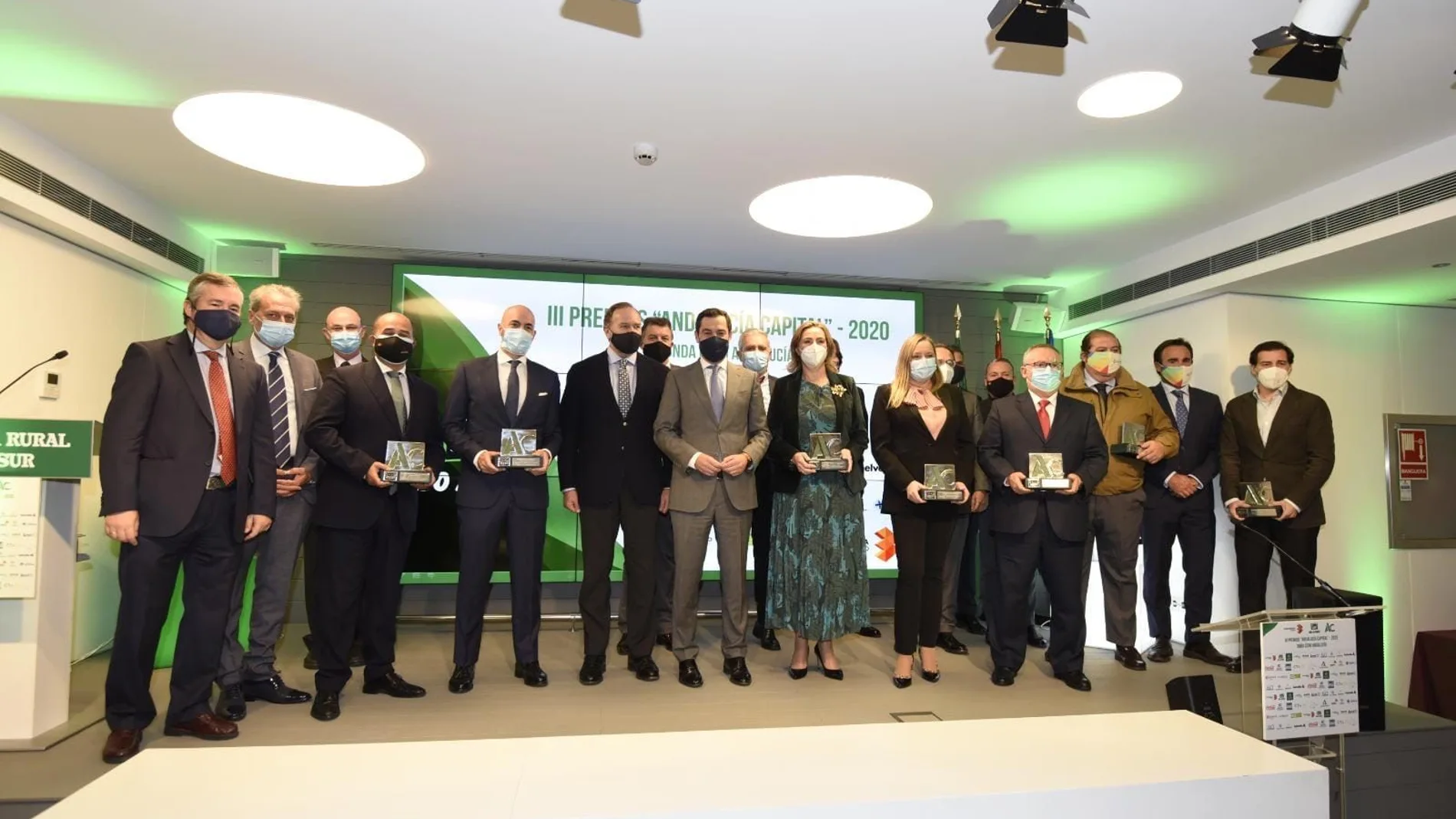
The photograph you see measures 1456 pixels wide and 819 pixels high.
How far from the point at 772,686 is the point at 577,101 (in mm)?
2833

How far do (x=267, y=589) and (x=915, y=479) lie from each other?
302 cm

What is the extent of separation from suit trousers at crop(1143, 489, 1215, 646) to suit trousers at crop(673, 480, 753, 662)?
2545 mm

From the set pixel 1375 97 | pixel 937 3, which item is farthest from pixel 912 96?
pixel 1375 97

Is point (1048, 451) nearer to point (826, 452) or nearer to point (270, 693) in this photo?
point (826, 452)

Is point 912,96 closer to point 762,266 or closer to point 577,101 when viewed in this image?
point 577,101

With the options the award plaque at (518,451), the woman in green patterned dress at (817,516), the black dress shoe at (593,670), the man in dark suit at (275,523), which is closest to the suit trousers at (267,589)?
the man in dark suit at (275,523)

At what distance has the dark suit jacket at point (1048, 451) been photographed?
3.53 meters

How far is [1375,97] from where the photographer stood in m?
3.02

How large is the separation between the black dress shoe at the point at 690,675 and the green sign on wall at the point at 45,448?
2546 mm

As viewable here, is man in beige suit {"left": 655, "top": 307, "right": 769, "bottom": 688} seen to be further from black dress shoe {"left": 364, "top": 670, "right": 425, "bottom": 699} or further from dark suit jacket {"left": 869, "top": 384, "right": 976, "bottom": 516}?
black dress shoe {"left": 364, "top": 670, "right": 425, "bottom": 699}

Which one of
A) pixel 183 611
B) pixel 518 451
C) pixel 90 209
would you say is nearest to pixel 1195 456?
pixel 518 451

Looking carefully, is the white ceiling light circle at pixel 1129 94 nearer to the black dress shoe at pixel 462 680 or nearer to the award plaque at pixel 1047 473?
the award plaque at pixel 1047 473

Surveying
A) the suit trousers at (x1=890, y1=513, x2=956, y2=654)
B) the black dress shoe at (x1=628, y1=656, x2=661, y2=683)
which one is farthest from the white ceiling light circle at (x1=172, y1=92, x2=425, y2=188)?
the suit trousers at (x1=890, y1=513, x2=956, y2=654)

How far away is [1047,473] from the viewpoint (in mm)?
3406
